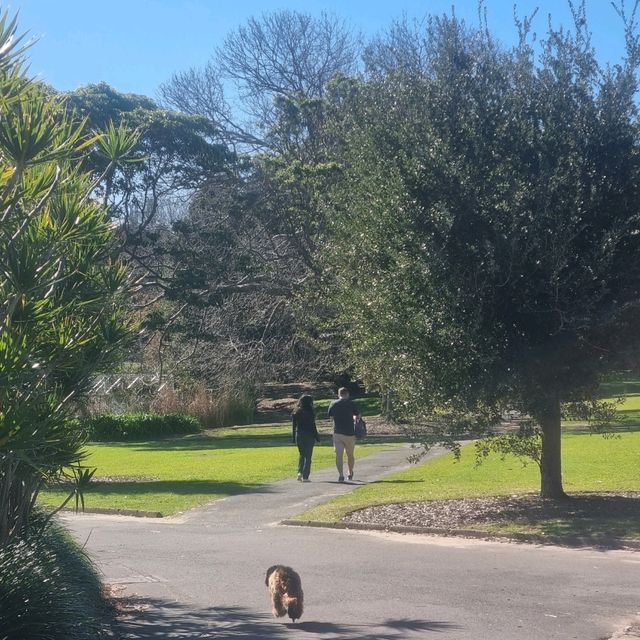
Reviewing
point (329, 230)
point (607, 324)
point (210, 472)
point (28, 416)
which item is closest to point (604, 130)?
point (607, 324)

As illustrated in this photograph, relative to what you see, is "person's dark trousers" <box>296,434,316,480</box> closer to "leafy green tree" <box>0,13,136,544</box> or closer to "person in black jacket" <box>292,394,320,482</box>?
"person in black jacket" <box>292,394,320,482</box>

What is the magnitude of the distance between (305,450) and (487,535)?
692cm

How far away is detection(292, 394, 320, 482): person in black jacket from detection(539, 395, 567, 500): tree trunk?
5483 millimetres

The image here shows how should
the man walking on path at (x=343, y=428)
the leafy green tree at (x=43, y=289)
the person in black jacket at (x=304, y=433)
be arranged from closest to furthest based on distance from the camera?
the leafy green tree at (x=43, y=289), the man walking on path at (x=343, y=428), the person in black jacket at (x=304, y=433)

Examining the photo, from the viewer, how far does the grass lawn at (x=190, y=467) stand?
1766 centimetres

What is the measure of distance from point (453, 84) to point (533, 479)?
836 centimetres

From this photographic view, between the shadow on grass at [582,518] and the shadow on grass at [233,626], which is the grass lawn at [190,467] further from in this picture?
the shadow on grass at [582,518]

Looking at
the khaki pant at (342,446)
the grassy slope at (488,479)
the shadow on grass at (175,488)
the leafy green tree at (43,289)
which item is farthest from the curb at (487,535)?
the leafy green tree at (43,289)

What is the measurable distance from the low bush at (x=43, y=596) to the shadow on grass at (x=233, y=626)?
379 mm

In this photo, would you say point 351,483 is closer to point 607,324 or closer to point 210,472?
point 210,472

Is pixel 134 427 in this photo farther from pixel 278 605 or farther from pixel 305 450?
pixel 278 605

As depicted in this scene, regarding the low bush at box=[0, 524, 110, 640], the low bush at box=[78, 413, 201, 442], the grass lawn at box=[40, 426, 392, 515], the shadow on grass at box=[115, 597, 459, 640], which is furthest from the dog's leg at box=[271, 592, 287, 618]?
the low bush at box=[78, 413, 201, 442]

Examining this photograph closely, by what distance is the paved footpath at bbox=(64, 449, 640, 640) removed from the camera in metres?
7.97

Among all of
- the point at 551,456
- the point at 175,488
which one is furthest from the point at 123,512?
the point at 551,456
